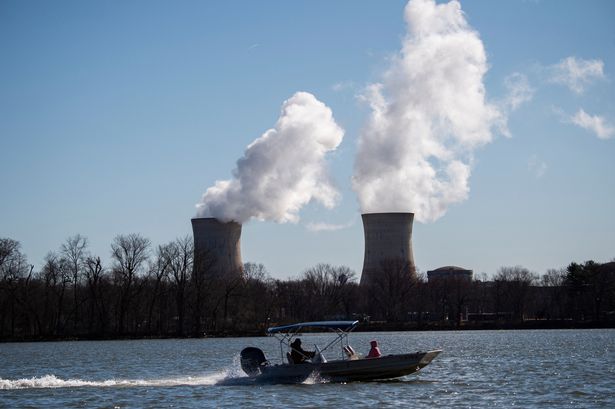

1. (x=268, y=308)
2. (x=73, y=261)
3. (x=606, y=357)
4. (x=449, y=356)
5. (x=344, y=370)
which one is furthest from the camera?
(x=268, y=308)

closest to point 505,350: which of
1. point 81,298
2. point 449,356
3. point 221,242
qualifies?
point 449,356

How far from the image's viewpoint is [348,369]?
1471 inches

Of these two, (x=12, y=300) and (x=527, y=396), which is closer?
(x=527, y=396)

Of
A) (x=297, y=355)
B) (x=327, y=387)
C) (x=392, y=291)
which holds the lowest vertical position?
(x=327, y=387)

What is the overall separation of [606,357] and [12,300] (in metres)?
56.8

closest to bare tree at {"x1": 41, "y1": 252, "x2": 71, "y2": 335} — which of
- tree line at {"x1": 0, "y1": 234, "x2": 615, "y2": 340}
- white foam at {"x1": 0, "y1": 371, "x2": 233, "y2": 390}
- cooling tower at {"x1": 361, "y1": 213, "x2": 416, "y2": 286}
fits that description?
tree line at {"x1": 0, "y1": 234, "x2": 615, "y2": 340}

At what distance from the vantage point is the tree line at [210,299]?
3871 inches

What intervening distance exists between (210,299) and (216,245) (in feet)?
33.0

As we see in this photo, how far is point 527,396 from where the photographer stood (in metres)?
34.4

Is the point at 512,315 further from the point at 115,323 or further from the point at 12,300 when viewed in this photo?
the point at 12,300

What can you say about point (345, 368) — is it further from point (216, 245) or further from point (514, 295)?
point (514, 295)

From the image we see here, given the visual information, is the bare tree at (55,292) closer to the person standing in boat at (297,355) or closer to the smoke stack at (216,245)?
the smoke stack at (216,245)

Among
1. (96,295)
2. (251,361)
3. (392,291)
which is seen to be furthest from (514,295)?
(251,361)

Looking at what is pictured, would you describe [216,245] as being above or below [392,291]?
above
